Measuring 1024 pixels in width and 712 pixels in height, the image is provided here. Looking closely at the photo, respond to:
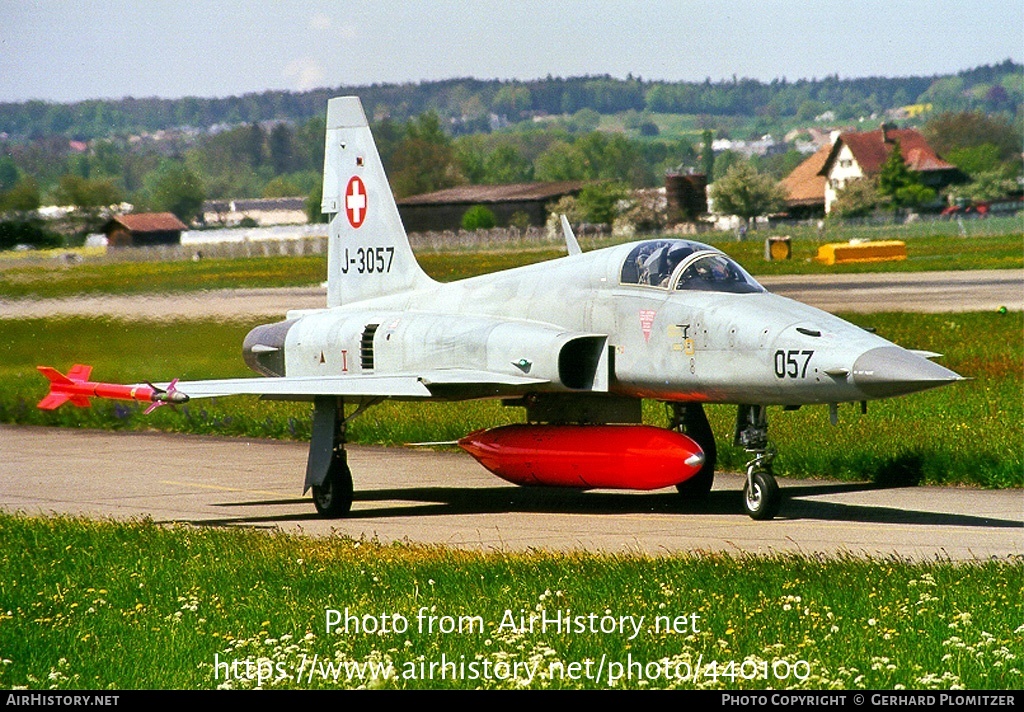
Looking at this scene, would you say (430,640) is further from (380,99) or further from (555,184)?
(555,184)

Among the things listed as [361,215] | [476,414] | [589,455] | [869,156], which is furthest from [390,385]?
[869,156]

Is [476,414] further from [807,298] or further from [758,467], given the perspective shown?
[807,298]

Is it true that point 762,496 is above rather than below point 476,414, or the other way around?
above

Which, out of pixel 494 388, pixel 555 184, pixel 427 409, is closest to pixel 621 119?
pixel 555 184

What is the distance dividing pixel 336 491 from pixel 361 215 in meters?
3.78

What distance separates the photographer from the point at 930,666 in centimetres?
785

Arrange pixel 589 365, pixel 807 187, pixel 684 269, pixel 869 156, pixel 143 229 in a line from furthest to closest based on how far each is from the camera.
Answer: pixel 869 156 → pixel 807 187 → pixel 143 229 → pixel 589 365 → pixel 684 269

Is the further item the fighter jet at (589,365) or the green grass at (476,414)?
the green grass at (476,414)

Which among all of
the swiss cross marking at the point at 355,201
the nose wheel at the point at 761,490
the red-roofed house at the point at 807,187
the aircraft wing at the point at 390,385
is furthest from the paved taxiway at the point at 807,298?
the nose wheel at the point at 761,490

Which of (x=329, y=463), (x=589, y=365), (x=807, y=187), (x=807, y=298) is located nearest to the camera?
(x=589, y=365)

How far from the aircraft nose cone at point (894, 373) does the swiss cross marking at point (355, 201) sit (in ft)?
23.2

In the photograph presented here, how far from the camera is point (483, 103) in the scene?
26422 mm

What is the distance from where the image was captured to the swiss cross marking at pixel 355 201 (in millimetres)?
17188

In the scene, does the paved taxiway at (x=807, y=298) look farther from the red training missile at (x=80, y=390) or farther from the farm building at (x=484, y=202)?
the red training missile at (x=80, y=390)
